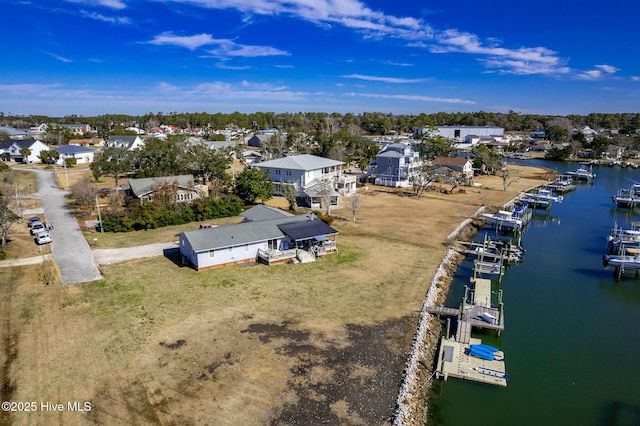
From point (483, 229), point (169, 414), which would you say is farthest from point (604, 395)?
point (483, 229)

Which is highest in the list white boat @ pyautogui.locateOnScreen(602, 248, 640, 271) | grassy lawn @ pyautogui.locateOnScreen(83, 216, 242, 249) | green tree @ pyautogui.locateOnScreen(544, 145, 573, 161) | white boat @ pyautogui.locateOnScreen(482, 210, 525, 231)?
green tree @ pyautogui.locateOnScreen(544, 145, 573, 161)

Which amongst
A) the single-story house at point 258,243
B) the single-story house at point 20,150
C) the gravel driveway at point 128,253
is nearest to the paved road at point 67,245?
the gravel driveway at point 128,253

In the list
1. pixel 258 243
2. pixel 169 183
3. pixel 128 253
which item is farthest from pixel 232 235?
pixel 169 183

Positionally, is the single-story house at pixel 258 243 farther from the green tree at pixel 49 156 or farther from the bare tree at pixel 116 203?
the green tree at pixel 49 156

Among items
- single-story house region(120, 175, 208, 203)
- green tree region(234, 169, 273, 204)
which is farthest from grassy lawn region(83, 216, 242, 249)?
green tree region(234, 169, 273, 204)

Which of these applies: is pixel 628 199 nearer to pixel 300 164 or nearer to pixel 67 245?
pixel 300 164

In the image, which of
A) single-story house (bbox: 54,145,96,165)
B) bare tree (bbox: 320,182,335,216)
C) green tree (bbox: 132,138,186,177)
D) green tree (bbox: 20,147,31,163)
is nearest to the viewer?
bare tree (bbox: 320,182,335,216)

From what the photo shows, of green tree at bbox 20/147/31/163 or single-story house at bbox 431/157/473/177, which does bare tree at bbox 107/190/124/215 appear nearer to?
single-story house at bbox 431/157/473/177
